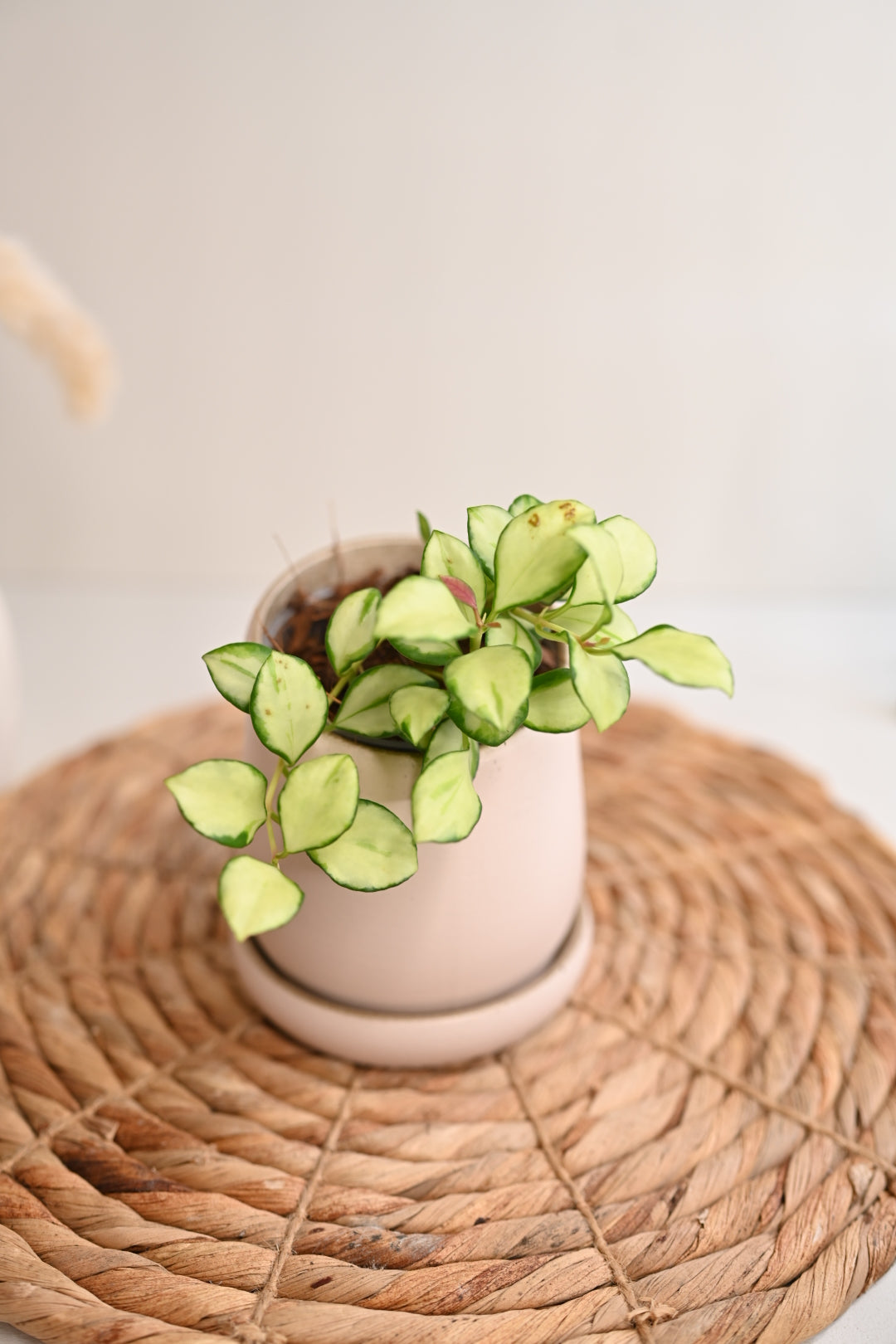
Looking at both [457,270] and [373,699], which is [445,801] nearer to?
[373,699]

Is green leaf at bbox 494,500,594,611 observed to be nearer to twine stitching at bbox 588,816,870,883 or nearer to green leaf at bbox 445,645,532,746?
green leaf at bbox 445,645,532,746

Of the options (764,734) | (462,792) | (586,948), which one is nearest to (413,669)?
(462,792)

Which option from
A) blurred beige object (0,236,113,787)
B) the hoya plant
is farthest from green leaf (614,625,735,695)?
blurred beige object (0,236,113,787)

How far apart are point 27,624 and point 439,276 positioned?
462 millimetres

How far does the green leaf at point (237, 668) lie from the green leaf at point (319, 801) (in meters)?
0.04

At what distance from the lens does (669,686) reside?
0.90 m

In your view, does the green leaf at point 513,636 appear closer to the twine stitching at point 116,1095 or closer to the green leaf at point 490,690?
the green leaf at point 490,690

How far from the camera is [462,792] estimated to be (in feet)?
1.17

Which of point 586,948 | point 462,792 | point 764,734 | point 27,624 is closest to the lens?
point 462,792

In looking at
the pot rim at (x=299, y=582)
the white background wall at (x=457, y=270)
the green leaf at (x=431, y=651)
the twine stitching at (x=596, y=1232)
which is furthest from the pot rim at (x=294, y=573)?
the white background wall at (x=457, y=270)

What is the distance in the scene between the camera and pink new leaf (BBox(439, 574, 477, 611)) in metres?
0.37

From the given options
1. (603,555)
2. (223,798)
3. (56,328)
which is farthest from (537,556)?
(56,328)

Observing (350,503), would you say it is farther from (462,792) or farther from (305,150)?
(462,792)

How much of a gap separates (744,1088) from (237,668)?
27 cm
